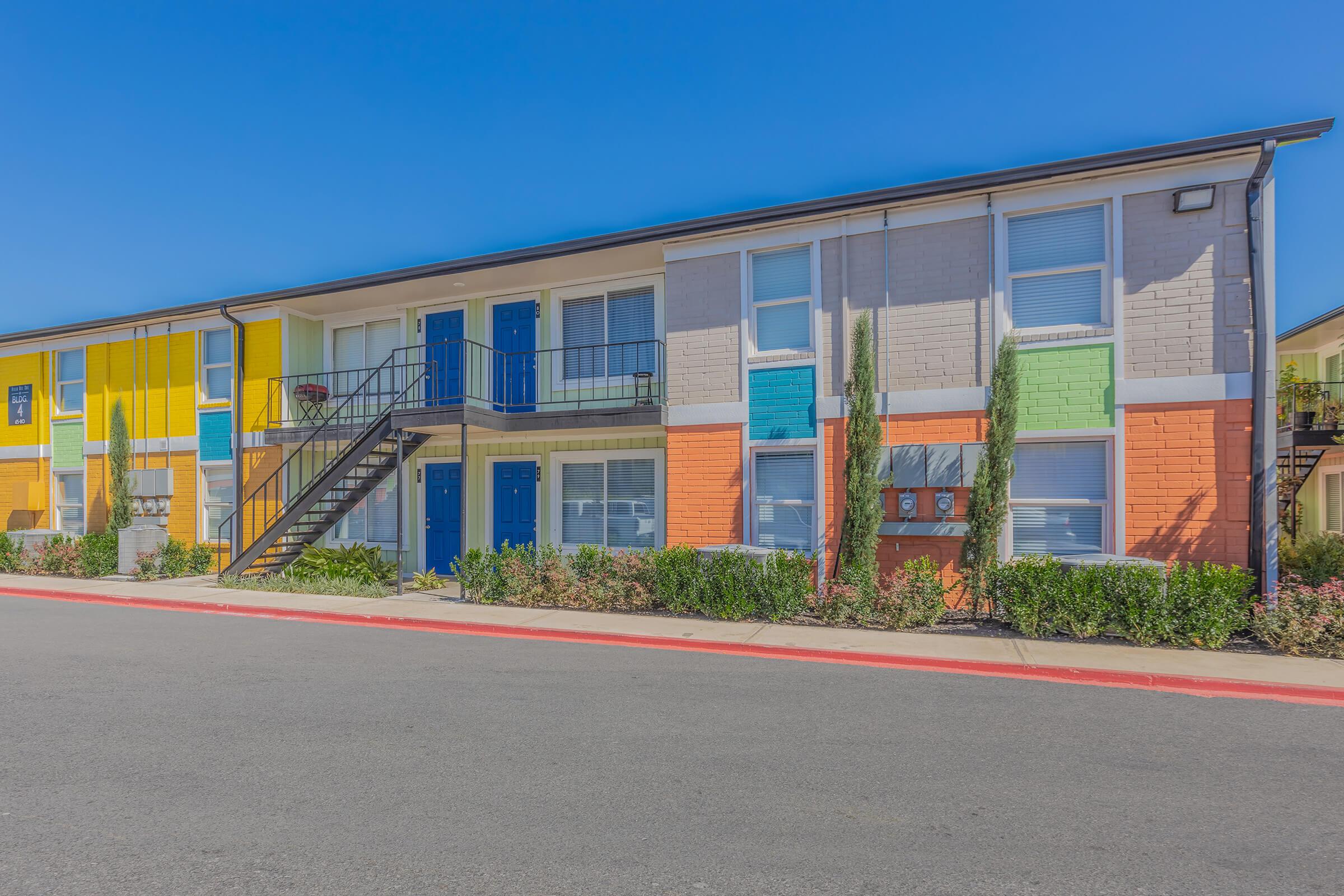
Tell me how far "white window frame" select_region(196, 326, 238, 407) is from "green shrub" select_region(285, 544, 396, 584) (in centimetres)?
413

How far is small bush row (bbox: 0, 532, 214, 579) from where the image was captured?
15195 millimetres

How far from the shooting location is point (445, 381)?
601 inches

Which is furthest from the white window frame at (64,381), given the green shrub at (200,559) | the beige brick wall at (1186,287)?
the beige brick wall at (1186,287)

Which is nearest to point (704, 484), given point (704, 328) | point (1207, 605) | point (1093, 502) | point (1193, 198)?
point (704, 328)

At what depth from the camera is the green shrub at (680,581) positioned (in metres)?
10.3

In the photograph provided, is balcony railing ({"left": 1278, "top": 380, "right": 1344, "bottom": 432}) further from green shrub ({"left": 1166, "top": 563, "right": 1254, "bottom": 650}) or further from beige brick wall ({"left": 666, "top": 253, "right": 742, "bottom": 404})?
beige brick wall ({"left": 666, "top": 253, "right": 742, "bottom": 404})

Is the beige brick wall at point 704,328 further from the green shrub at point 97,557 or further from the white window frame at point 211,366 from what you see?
the green shrub at point 97,557

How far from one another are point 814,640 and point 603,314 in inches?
297

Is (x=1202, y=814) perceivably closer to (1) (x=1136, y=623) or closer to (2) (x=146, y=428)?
(1) (x=1136, y=623)

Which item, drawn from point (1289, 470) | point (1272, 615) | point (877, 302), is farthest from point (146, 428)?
point (1289, 470)

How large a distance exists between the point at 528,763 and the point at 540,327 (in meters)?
10.6

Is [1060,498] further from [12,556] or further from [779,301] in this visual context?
[12,556]

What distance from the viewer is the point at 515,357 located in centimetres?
1481

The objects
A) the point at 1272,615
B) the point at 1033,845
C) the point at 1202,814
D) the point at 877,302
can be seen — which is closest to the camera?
the point at 1033,845
